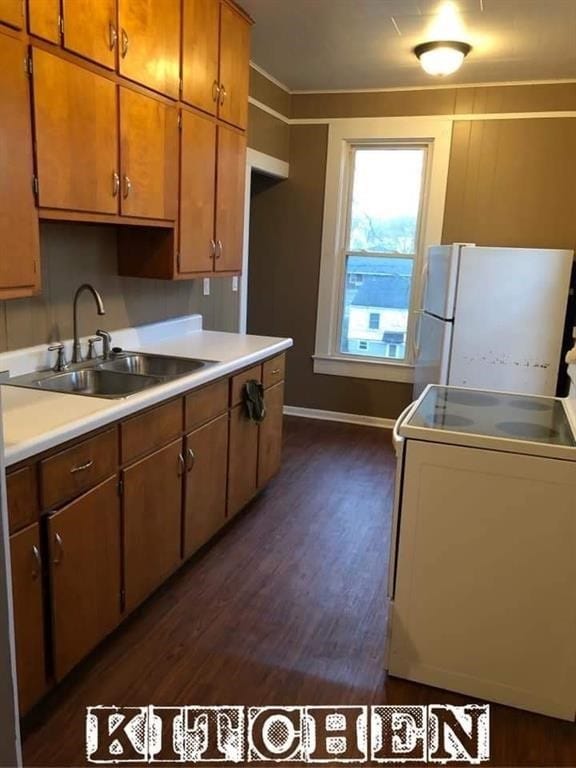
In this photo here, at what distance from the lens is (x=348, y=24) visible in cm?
332

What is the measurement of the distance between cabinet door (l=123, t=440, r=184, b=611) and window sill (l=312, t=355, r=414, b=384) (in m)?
2.80

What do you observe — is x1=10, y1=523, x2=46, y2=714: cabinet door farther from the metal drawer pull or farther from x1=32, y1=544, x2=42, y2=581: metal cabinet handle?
the metal drawer pull

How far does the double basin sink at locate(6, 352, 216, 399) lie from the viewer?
7.93 ft

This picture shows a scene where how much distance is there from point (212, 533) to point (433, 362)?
2050 mm

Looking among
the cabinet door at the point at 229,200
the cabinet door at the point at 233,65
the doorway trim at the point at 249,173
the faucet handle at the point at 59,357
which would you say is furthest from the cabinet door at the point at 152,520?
the doorway trim at the point at 249,173

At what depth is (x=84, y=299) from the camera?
2779mm

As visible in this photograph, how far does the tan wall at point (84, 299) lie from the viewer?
243 cm

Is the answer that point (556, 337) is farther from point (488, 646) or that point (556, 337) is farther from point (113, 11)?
point (113, 11)

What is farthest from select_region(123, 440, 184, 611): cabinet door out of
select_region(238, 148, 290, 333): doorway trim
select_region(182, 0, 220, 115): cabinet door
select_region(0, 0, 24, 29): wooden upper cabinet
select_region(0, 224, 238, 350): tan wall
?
select_region(238, 148, 290, 333): doorway trim

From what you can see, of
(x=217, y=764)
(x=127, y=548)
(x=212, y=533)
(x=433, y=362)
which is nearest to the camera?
(x=217, y=764)

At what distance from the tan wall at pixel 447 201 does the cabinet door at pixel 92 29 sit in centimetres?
284

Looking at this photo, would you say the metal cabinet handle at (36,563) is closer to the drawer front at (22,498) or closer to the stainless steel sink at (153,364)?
the drawer front at (22,498)

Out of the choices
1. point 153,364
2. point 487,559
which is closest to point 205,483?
point 153,364

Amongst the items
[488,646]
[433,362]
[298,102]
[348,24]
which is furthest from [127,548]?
[298,102]
